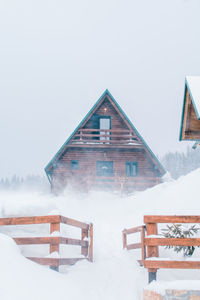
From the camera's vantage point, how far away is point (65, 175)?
22297 mm

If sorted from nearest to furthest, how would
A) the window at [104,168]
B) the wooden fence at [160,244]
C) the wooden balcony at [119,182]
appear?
the wooden fence at [160,244] → the wooden balcony at [119,182] → the window at [104,168]

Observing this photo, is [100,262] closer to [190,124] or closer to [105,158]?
[190,124]

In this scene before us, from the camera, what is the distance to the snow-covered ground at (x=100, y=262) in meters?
5.17

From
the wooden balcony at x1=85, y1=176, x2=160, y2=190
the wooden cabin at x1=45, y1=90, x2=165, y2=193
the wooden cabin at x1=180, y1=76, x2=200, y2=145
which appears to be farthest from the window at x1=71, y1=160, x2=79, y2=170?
the wooden cabin at x1=180, y1=76, x2=200, y2=145

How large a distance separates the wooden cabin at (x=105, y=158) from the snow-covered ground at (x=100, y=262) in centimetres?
445

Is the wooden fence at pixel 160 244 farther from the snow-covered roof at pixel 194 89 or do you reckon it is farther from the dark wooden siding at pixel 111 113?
the dark wooden siding at pixel 111 113

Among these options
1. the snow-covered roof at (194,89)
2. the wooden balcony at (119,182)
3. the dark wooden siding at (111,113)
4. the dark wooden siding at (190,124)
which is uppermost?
the dark wooden siding at (111,113)

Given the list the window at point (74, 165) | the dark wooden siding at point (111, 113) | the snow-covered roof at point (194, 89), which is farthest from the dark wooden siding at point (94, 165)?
the snow-covered roof at point (194, 89)

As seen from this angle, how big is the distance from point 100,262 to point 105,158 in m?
14.5

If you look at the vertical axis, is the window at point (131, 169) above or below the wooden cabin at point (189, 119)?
below

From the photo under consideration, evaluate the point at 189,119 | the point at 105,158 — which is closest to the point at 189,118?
the point at 189,119

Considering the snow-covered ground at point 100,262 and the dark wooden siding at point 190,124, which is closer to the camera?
the snow-covered ground at point 100,262

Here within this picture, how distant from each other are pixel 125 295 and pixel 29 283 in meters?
2.04

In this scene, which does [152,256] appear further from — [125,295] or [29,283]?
[29,283]
